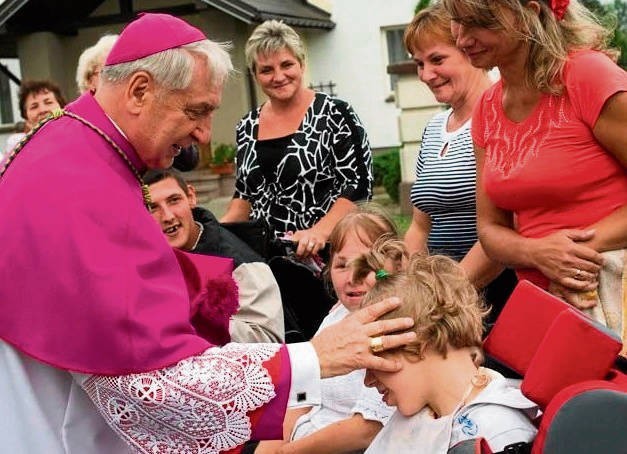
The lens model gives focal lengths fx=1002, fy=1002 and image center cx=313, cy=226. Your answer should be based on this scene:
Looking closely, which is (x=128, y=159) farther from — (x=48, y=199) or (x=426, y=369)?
(x=426, y=369)

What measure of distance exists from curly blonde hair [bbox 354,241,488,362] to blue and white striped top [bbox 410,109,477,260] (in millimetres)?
1365

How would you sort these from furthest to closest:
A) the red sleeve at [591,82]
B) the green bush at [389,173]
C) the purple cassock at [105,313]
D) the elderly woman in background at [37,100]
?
the green bush at [389,173] → the elderly woman in background at [37,100] → the red sleeve at [591,82] → the purple cassock at [105,313]

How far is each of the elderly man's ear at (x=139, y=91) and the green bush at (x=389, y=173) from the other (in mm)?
12347

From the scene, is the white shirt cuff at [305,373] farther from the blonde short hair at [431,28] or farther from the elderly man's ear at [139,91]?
the blonde short hair at [431,28]

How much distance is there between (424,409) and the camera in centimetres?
257

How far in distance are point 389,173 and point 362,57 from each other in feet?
17.9

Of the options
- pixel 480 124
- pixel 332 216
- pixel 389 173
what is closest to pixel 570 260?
pixel 480 124

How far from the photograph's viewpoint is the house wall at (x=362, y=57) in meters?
20.2

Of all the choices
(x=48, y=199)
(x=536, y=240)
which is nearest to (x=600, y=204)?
(x=536, y=240)

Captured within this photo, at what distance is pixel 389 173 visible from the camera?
1569 cm

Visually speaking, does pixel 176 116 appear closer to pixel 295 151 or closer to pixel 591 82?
pixel 591 82

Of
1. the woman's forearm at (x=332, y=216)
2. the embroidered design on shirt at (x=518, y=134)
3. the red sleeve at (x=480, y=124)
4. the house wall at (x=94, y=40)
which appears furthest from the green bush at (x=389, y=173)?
the embroidered design on shirt at (x=518, y=134)

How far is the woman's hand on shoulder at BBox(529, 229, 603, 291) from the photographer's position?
304cm

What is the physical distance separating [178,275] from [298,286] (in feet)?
6.70
